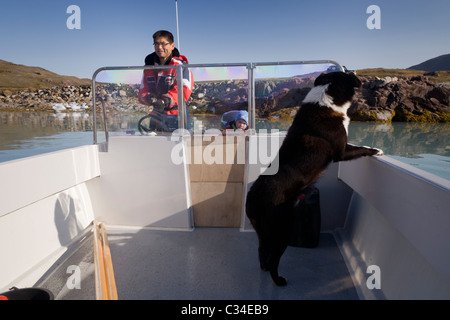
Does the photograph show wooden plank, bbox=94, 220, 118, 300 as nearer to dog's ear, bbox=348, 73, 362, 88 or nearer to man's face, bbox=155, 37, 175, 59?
man's face, bbox=155, 37, 175, 59

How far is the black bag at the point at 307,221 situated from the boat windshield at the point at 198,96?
79cm

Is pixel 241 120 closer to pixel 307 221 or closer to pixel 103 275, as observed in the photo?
pixel 307 221

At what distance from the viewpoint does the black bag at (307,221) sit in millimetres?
2273

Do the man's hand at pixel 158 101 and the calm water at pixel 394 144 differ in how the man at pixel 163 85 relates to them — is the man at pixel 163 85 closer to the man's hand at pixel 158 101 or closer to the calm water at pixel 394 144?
the man's hand at pixel 158 101

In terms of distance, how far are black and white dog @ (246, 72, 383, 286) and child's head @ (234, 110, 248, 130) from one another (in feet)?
2.81

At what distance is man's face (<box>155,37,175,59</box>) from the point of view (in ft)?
9.02

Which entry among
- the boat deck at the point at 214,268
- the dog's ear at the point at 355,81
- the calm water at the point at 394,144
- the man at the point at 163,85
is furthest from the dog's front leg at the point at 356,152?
the calm water at the point at 394,144

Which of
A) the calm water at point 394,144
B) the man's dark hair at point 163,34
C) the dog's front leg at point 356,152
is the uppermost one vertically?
the man's dark hair at point 163,34

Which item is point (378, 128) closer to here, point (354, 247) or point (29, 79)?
point (354, 247)

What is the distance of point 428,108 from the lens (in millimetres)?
15945

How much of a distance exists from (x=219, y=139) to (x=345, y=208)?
1.58 meters

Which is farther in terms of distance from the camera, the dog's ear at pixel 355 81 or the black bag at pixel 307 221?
the black bag at pixel 307 221

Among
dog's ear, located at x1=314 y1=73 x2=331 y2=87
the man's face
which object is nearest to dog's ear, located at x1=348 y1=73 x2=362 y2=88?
dog's ear, located at x1=314 y1=73 x2=331 y2=87
